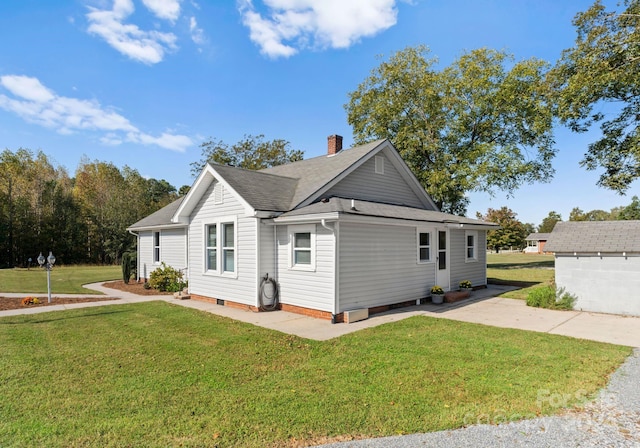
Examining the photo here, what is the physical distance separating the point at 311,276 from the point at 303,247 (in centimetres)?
86

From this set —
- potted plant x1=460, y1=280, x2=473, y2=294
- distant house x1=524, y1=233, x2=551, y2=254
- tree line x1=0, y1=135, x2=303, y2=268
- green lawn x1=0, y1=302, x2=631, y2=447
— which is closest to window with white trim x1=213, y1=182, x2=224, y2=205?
green lawn x1=0, y1=302, x2=631, y2=447

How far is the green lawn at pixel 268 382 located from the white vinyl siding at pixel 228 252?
Result: 2707mm

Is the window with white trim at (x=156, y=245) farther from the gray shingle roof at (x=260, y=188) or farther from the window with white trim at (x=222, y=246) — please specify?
the gray shingle roof at (x=260, y=188)

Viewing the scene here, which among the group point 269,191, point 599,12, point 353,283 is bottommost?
point 353,283

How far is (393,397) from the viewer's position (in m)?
4.37

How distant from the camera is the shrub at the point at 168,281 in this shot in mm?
15008

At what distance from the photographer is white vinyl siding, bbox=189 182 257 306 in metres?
10.5

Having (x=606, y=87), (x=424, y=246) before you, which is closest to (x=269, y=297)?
(x=424, y=246)

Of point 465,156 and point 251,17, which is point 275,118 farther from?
point 465,156

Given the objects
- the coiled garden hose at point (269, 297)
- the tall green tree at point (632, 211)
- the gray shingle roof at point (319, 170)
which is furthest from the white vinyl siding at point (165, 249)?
the tall green tree at point (632, 211)

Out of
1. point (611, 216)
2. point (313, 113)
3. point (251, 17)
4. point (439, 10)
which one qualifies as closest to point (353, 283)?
point (251, 17)

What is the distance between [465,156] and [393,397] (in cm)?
2413

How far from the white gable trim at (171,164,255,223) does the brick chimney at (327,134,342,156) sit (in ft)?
19.3

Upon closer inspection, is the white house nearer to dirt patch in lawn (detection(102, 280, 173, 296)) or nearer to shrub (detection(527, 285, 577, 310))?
dirt patch in lawn (detection(102, 280, 173, 296))
